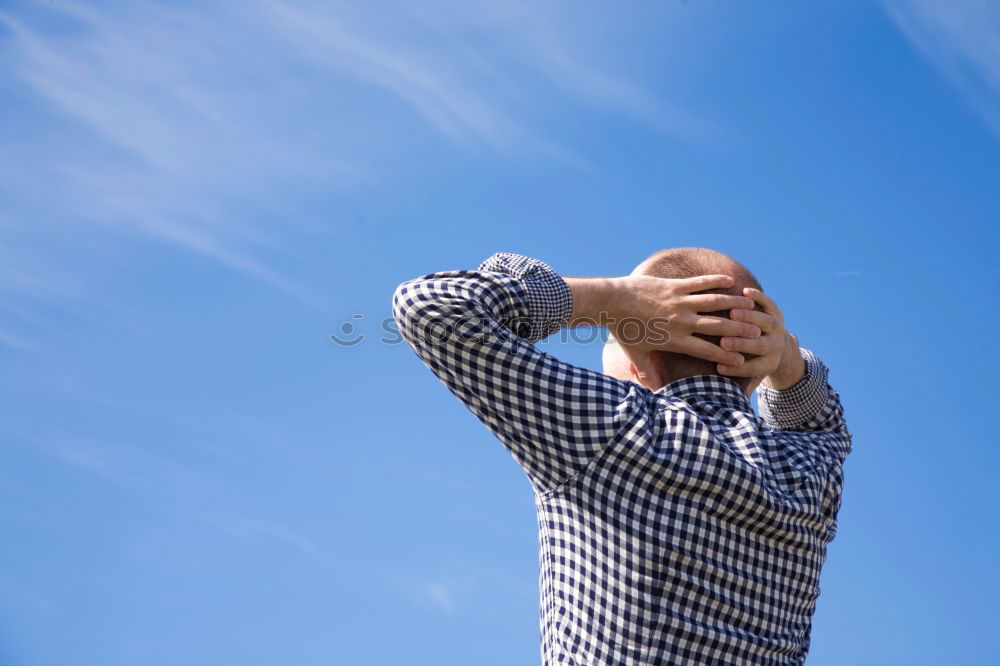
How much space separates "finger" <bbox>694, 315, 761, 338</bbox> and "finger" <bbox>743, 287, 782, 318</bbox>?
93 mm

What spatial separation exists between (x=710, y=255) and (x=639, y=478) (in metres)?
0.73

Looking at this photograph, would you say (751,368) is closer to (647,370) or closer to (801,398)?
(647,370)

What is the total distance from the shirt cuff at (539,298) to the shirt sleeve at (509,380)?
6cm

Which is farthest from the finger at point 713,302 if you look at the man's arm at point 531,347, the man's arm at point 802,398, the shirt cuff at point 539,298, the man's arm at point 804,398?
the man's arm at point 804,398

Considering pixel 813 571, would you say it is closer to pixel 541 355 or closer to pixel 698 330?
pixel 698 330

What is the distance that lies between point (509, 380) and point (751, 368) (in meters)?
0.70

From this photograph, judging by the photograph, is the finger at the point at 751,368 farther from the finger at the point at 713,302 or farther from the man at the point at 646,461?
the finger at the point at 713,302

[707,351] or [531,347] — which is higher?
[707,351]

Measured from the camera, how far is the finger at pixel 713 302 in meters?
2.29

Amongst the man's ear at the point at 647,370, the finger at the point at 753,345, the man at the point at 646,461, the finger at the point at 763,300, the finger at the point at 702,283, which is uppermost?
the finger at the point at 763,300

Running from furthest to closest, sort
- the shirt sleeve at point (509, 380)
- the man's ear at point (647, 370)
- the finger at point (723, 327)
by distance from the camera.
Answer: the man's ear at point (647, 370) < the finger at point (723, 327) < the shirt sleeve at point (509, 380)

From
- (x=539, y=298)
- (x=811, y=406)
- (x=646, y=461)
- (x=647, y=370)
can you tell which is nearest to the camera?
(x=646, y=461)

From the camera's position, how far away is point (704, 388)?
2.31 metres

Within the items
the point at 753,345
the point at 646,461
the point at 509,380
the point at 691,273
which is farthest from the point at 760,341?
the point at 509,380
